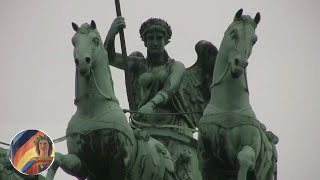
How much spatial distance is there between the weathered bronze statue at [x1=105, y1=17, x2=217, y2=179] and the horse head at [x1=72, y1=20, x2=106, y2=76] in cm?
234

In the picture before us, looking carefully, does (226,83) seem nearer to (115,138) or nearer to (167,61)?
(115,138)

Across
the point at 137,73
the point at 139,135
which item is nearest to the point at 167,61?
the point at 137,73

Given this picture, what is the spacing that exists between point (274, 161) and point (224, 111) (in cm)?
107

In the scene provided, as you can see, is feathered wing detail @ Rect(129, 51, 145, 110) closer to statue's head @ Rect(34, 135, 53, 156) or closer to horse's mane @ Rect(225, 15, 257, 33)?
statue's head @ Rect(34, 135, 53, 156)

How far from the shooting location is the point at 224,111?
747 inches

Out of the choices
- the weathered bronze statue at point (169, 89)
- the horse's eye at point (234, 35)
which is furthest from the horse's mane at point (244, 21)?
the weathered bronze statue at point (169, 89)

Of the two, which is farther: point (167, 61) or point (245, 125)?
point (167, 61)

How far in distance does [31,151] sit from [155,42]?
2.60 m

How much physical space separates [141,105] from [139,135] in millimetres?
3021

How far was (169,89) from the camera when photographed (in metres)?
22.2

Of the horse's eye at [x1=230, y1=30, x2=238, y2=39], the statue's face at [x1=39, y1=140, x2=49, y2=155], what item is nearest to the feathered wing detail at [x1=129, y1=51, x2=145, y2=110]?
the statue's face at [x1=39, y1=140, x2=49, y2=155]

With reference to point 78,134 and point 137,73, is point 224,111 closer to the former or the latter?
point 78,134

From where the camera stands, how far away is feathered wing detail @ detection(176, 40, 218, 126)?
75.4 feet

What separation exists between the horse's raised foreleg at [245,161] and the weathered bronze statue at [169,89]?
307cm
